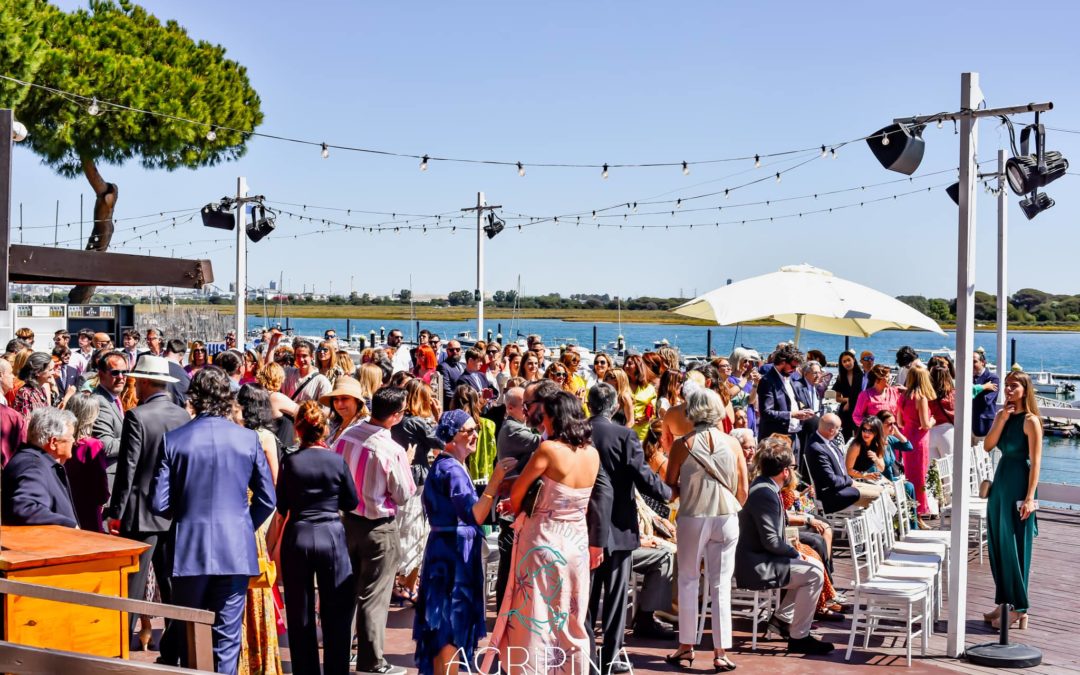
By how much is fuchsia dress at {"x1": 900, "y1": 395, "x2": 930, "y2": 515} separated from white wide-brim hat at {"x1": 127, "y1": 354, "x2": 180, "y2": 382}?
274 inches

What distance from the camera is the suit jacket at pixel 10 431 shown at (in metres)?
5.48

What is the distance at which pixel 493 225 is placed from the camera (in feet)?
62.9

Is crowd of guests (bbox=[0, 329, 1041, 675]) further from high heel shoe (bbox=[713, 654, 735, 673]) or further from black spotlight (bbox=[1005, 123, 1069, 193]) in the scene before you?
black spotlight (bbox=[1005, 123, 1069, 193])

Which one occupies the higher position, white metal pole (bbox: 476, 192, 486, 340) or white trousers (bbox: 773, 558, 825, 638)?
white metal pole (bbox: 476, 192, 486, 340)

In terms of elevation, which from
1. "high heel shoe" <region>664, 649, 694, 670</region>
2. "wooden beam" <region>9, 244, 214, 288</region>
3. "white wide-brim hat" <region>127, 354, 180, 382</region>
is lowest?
"high heel shoe" <region>664, 649, 694, 670</region>

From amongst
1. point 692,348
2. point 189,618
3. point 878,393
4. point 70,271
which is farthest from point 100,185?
point 692,348

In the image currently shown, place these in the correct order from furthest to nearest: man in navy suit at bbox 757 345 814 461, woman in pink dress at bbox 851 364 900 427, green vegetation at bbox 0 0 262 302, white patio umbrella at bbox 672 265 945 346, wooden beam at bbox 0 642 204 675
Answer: green vegetation at bbox 0 0 262 302
woman in pink dress at bbox 851 364 900 427
white patio umbrella at bbox 672 265 945 346
man in navy suit at bbox 757 345 814 461
wooden beam at bbox 0 642 204 675

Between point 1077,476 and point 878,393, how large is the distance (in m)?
14.7

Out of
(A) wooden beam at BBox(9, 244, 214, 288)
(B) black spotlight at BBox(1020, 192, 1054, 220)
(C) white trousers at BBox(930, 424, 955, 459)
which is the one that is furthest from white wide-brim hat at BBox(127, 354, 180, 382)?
(C) white trousers at BBox(930, 424, 955, 459)

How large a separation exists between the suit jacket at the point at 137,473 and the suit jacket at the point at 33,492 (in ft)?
1.02

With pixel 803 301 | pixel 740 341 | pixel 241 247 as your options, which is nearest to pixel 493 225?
pixel 241 247

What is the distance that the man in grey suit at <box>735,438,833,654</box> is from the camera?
5.86 metres

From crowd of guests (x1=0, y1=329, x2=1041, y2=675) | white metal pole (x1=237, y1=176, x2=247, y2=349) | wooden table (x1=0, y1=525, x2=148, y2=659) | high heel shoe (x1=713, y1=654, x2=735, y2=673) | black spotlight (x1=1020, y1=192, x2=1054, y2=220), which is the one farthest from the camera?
white metal pole (x1=237, y1=176, x2=247, y2=349)

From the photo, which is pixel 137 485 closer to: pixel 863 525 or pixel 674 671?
pixel 674 671
